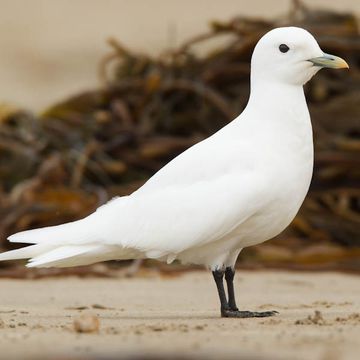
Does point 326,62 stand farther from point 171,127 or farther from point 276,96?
point 171,127

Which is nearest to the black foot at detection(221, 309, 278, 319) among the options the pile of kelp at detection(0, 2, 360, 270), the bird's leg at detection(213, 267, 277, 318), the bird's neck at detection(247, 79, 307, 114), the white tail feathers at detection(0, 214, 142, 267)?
the bird's leg at detection(213, 267, 277, 318)

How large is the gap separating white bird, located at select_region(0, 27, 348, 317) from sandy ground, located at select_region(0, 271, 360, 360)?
311 millimetres

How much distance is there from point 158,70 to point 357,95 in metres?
1.74

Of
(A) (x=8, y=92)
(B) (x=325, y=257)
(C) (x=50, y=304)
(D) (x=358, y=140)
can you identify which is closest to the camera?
(C) (x=50, y=304)

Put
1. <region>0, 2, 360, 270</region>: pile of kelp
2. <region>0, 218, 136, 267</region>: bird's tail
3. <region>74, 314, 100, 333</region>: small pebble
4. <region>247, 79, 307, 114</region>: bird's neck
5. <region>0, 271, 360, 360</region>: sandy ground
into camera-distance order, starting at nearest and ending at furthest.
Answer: <region>0, 271, 360, 360</region>: sandy ground → <region>74, 314, 100, 333</region>: small pebble → <region>0, 218, 136, 267</region>: bird's tail → <region>247, 79, 307, 114</region>: bird's neck → <region>0, 2, 360, 270</region>: pile of kelp

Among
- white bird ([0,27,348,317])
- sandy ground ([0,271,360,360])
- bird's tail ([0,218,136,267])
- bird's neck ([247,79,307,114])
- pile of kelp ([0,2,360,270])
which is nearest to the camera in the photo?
sandy ground ([0,271,360,360])

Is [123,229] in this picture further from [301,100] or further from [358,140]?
[358,140]

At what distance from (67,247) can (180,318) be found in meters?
0.69

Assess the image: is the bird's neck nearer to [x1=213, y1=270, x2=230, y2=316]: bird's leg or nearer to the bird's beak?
the bird's beak

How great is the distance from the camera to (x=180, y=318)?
239 inches

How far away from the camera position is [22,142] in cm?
1016

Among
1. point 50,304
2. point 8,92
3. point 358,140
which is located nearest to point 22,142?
point 358,140

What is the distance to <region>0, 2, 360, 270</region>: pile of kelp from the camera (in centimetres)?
945

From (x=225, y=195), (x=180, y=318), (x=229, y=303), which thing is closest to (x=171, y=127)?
(x=229, y=303)
